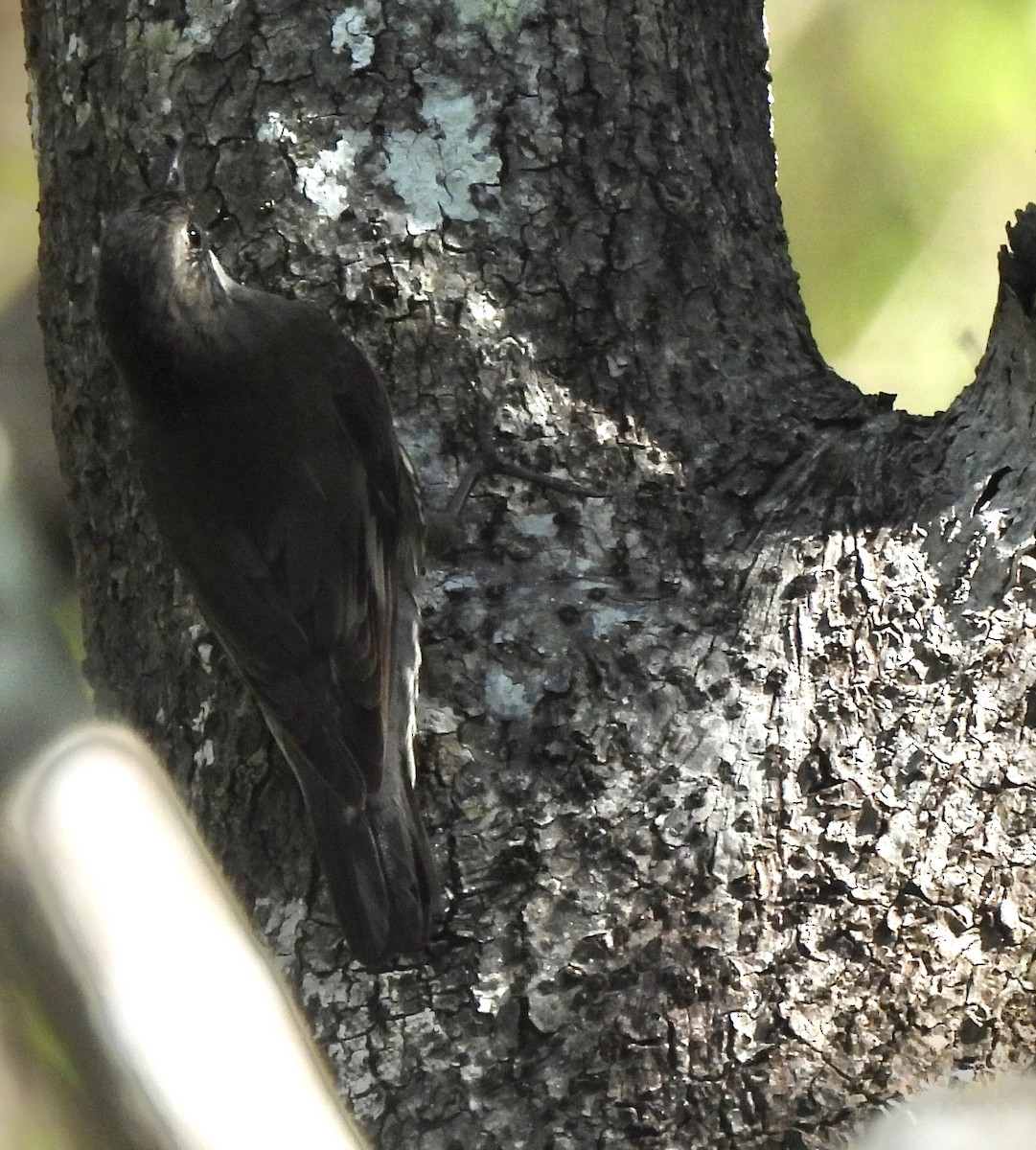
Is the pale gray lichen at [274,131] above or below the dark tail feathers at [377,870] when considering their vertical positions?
above

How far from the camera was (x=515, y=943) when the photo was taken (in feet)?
6.35

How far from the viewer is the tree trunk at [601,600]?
1934 millimetres

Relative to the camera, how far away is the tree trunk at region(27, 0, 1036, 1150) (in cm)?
193

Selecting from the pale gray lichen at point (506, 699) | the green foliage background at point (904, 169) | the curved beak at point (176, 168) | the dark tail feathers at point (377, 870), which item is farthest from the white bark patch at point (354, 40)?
the green foliage background at point (904, 169)

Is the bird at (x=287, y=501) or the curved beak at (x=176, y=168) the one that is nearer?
the bird at (x=287, y=501)

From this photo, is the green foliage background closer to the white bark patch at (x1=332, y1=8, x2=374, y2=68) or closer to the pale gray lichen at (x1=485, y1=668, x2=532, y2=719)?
the white bark patch at (x1=332, y1=8, x2=374, y2=68)

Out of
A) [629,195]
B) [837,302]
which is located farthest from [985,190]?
[629,195]

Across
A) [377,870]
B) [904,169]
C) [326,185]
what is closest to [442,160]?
[326,185]

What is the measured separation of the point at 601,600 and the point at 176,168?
0.92 m

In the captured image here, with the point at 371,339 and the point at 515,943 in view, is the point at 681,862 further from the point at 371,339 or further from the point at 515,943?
the point at 371,339

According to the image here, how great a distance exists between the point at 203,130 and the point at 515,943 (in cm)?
128

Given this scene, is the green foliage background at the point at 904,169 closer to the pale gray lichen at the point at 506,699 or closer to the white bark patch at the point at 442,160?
the white bark patch at the point at 442,160

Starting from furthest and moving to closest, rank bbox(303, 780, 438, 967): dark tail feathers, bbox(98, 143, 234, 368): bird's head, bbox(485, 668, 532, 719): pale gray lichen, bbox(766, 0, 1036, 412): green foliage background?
bbox(766, 0, 1036, 412): green foliage background < bbox(98, 143, 234, 368): bird's head < bbox(485, 668, 532, 719): pale gray lichen < bbox(303, 780, 438, 967): dark tail feathers

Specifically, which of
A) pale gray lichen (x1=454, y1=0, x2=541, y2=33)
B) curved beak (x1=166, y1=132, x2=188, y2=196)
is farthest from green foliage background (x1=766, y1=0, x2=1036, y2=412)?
Answer: curved beak (x1=166, y1=132, x2=188, y2=196)
